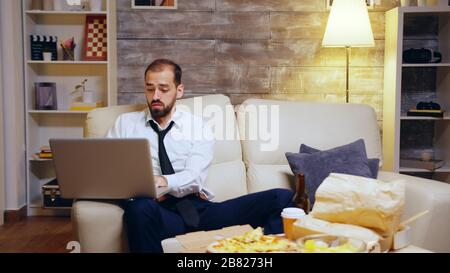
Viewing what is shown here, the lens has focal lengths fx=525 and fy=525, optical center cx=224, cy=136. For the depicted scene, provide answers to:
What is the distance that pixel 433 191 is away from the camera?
224 cm

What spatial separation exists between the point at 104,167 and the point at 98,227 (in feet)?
0.93

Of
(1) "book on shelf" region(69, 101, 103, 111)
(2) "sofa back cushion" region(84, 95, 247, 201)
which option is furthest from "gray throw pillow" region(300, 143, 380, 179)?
(1) "book on shelf" region(69, 101, 103, 111)

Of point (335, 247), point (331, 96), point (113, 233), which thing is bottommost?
point (113, 233)

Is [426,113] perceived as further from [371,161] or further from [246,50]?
[246,50]

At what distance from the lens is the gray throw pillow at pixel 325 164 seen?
8.45 feet

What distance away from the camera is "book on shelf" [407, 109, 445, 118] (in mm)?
3664

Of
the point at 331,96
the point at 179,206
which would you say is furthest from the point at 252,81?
the point at 179,206

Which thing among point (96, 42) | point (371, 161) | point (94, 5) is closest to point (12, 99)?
point (96, 42)

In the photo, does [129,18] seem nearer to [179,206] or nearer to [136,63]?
[136,63]

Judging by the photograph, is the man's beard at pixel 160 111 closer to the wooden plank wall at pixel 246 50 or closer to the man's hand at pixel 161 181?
the man's hand at pixel 161 181

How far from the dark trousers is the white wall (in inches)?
75.3

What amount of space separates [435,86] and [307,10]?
1.13 meters

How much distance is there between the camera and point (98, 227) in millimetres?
A: 2113

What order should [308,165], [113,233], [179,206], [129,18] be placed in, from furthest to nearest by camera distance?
1. [129,18]
2. [308,165]
3. [179,206]
4. [113,233]
